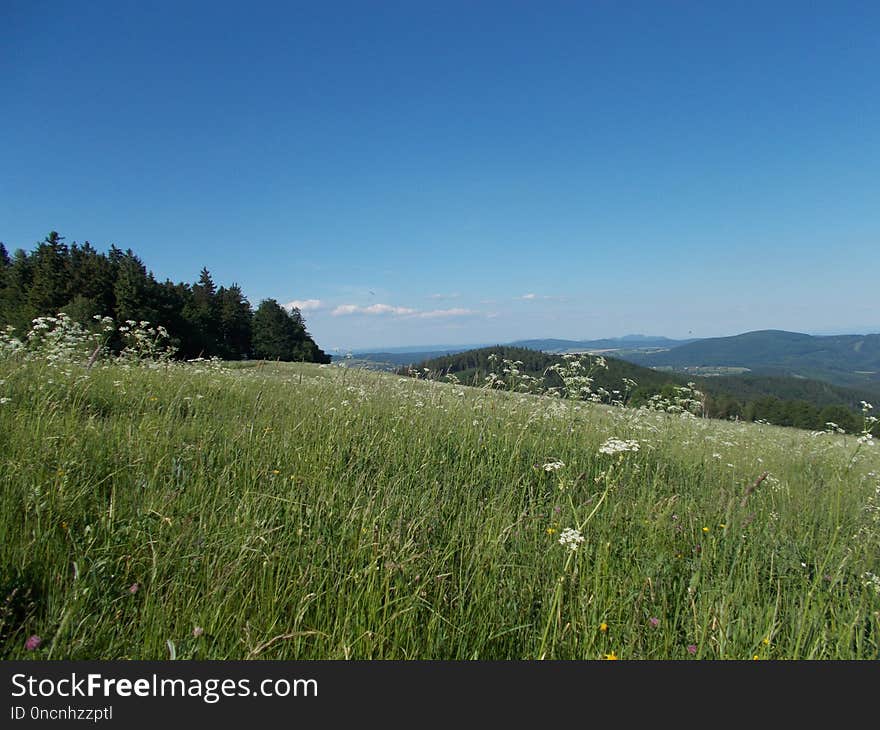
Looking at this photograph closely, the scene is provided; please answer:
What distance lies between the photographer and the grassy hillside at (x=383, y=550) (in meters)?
1.90

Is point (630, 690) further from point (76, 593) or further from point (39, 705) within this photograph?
point (76, 593)

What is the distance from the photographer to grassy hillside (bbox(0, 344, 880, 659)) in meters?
1.90

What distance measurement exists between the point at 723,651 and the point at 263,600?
2006 mm

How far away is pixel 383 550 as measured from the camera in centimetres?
228

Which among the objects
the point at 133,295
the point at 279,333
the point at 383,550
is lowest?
the point at 383,550

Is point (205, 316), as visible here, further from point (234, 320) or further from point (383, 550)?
point (383, 550)

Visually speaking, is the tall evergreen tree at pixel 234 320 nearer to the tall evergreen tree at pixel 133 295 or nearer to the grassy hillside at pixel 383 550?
the tall evergreen tree at pixel 133 295

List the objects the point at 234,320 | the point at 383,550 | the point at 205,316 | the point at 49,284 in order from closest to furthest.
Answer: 1. the point at 383,550
2. the point at 49,284
3. the point at 205,316
4. the point at 234,320

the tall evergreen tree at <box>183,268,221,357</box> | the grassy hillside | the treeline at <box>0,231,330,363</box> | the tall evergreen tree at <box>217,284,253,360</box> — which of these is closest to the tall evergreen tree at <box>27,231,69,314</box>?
the treeline at <box>0,231,330,363</box>

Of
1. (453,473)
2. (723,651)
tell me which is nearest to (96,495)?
(453,473)

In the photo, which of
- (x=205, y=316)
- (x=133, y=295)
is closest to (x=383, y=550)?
(x=133, y=295)

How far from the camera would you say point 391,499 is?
3.00 meters

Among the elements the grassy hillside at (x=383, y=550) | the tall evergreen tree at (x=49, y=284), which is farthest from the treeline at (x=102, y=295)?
the grassy hillside at (x=383, y=550)

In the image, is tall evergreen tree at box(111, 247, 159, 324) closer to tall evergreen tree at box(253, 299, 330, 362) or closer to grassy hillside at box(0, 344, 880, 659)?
tall evergreen tree at box(253, 299, 330, 362)
